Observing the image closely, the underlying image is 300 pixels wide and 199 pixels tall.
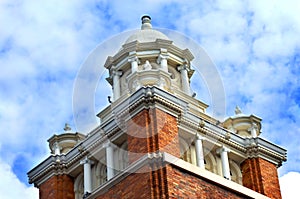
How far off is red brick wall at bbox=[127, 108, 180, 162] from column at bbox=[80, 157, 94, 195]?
101 inches

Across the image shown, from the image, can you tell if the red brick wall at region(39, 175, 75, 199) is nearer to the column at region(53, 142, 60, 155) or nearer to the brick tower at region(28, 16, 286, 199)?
the brick tower at region(28, 16, 286, 199)

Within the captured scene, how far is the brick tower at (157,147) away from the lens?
37.9m

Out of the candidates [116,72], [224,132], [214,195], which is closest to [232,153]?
[224,132]

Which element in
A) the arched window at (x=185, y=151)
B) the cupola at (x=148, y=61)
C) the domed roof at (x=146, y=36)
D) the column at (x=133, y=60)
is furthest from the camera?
the domed roof at (x=146, y=36)

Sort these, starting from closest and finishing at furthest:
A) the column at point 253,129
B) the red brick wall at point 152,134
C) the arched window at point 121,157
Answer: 1. the red brick wall at point 152,134
2. the arched window at point 121,157
3. the column at point 253,129

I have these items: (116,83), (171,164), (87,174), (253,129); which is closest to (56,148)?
(87,174)

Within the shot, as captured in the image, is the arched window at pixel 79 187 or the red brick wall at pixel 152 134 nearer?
the red brick wall at pixel 152 134

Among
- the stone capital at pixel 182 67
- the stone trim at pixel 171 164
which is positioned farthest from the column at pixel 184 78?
the stone trim at pixel 171 164

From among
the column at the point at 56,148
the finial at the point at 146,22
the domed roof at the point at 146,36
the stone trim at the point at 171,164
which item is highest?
the finial at the point at 146,22

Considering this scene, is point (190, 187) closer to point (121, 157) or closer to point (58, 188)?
point (121, 157)

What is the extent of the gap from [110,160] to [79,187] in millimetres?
2489

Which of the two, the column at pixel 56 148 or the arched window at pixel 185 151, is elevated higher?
the column at pixel 56 148

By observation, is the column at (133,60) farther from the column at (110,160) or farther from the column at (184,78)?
the column at (110,160)

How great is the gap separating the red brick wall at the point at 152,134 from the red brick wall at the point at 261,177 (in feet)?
13.5
